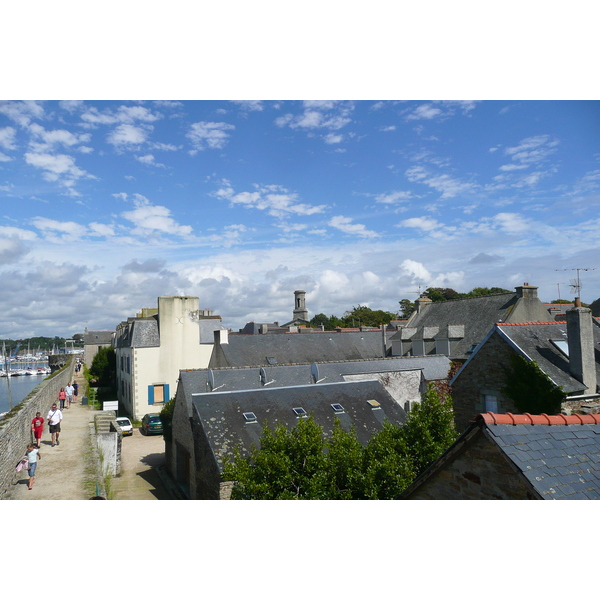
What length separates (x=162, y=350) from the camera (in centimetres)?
2781

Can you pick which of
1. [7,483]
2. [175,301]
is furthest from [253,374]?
[175,301]

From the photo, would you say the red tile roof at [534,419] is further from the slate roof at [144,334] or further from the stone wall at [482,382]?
the slate roof at [144,334]

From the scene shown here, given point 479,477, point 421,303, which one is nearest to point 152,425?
point 421,303

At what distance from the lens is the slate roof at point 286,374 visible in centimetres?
1541

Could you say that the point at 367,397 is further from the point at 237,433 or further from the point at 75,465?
the point at 75,465

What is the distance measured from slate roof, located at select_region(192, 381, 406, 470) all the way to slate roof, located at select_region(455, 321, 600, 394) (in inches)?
125

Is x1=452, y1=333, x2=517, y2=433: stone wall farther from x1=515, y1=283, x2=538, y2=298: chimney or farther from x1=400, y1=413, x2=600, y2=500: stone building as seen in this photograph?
x1=515, y1=283, x2=538, y2=298: chimney

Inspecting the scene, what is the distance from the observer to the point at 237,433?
1190 centimetres

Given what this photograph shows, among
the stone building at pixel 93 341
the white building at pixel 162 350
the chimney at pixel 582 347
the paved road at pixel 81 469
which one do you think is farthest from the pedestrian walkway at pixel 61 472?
the stone building at pixel 93 341

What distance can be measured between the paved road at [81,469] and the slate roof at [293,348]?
18.2 feet

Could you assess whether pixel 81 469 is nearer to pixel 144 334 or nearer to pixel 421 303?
pixel 144 334

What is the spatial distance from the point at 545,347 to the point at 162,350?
21.1 m

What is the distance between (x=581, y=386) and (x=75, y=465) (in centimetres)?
1373

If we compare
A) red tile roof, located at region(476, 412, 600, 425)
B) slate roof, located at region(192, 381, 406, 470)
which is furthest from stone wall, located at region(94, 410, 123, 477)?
red tile roof, located at region(476, 412, 600, 425)
